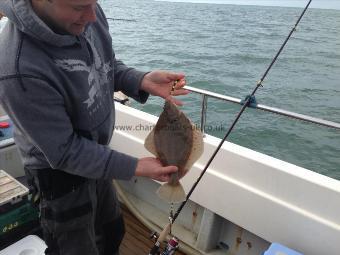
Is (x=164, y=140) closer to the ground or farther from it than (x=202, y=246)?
farther from it

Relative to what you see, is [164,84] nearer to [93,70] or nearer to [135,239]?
[93,70]

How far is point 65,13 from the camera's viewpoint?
4.61 feet

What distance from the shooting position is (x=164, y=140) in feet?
6.31

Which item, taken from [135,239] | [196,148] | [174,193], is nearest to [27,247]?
[135,239]

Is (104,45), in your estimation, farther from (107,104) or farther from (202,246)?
(202,246)

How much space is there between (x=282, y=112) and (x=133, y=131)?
1.48 metres

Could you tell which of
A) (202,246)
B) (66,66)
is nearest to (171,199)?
(66,66)

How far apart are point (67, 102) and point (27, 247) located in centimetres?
171

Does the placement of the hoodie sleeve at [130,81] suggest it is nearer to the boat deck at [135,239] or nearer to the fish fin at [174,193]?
the fish fin at [174,193]

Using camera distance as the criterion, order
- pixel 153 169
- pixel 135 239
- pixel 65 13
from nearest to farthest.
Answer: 1. pixel 65 13
2. pixel 153 169
3. pixel 135 239

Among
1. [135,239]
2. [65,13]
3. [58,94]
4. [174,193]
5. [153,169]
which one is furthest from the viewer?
[135,239]

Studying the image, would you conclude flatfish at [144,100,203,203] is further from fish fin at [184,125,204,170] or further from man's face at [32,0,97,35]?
man's face at [32,0,97,35]

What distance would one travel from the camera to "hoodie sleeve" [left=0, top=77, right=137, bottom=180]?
1426 millimetres

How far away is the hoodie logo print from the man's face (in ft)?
0.49
